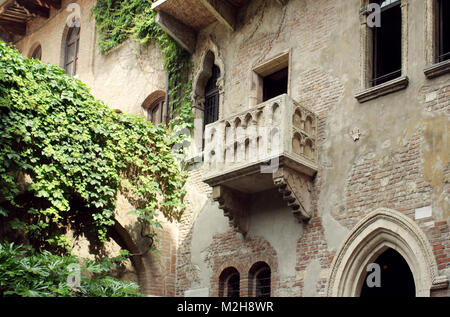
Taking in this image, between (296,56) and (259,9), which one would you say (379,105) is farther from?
(259,9)

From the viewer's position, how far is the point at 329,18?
1201 cm

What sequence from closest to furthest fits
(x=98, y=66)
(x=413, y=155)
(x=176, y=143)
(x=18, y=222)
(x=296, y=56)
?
(x=413, y=155) → (x=18, y=222) → (x=296, y=56) → (x=176, y=143) → (x=98, y=66)

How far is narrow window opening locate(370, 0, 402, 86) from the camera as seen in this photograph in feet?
36.7

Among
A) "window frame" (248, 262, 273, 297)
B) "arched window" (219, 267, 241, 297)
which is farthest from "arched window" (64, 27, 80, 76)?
"window frame" (248, 262, 273, 297)

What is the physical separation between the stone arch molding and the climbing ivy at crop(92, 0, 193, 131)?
489 centimetres

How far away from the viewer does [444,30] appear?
419 inches

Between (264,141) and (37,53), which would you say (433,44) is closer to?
(264,141)

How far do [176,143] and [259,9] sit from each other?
3085 mm

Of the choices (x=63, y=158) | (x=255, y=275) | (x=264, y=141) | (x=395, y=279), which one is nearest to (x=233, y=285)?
(x=255, y=275)

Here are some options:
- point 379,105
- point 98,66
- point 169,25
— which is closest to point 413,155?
point 379,105

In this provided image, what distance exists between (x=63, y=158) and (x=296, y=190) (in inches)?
155

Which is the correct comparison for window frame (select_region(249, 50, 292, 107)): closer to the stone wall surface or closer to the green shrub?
the stone wall surface

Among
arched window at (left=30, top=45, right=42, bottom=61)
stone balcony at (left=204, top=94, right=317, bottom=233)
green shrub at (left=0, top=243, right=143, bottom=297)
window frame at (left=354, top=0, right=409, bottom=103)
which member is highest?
arched window at (left=30, top=45, right=42, bottom=61)

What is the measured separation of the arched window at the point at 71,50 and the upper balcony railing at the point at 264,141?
8100 mm
